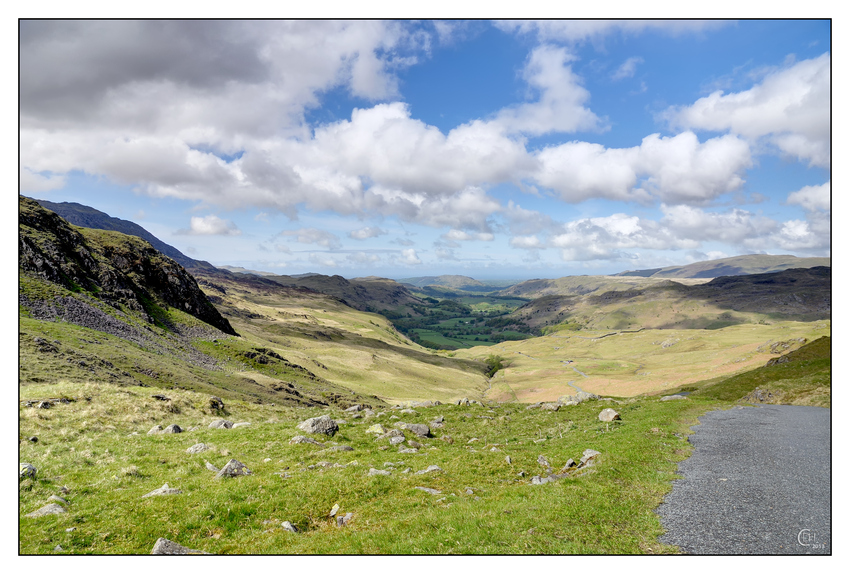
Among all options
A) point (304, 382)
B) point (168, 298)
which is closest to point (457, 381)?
point (304, 382)

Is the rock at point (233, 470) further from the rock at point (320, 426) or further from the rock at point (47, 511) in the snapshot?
the rock at point (320, 426)

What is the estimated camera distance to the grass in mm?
12766

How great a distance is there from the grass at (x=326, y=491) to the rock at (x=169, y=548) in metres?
0.56

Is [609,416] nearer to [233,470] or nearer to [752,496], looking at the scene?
[752,496]

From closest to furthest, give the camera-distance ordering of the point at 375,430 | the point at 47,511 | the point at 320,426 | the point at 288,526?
the point at 47,511
the point at 288,526
the point at 320,426
the point at 375,430

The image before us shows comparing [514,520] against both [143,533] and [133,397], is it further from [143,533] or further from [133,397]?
[133,397]

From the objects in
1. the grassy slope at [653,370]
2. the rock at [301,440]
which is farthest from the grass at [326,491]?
the grassy slope at [653,370]

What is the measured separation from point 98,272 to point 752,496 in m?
113

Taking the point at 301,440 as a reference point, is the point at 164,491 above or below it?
above

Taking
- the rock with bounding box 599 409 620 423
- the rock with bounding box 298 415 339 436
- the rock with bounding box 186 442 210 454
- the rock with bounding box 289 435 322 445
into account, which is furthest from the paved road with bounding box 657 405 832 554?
the rock with bounding box 186 442 210 454

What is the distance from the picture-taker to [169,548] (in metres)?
12.2

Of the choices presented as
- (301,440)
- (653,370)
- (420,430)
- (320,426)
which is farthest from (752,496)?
(653,370)

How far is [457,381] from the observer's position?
514 ft

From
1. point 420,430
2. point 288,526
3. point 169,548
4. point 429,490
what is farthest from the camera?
point 420,430
